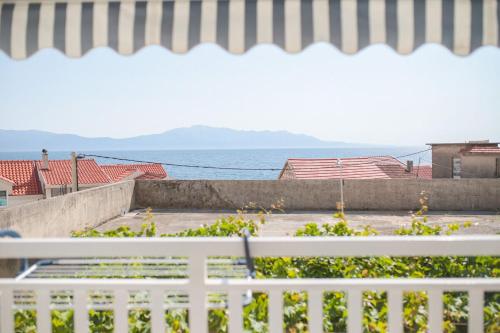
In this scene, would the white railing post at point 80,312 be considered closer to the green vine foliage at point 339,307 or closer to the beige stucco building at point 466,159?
the green vine foliage at point 339,307

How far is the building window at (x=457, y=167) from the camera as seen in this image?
18217mm

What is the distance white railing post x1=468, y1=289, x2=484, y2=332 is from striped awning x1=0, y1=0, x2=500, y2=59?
121 centimetres

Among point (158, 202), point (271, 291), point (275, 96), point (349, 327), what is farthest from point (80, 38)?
point (275, 96)

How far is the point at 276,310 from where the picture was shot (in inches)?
59.4

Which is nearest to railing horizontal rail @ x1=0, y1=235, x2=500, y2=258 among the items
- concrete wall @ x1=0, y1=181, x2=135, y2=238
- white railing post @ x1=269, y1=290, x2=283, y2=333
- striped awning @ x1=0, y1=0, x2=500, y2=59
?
white railing post @ x1=269, y1=290, x2=283, y2=333

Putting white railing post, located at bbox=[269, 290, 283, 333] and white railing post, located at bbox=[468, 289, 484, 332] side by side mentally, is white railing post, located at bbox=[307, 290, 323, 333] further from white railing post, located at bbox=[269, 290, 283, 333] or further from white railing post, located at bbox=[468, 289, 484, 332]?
white railing post, located at bbox=[468, 289, 484, 332]

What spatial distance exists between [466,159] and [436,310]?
1830cm

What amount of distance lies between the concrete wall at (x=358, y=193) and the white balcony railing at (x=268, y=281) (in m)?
9.74

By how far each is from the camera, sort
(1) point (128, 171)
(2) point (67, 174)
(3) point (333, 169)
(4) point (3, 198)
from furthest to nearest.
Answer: (1) point (128, 171), (2) point (67, 174), (4) point (3, 198), (3) point (333, 169)

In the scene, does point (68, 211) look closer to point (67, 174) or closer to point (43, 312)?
point (43, 312)

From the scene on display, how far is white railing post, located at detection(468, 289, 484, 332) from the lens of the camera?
151 cm

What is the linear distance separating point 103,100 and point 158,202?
325ft

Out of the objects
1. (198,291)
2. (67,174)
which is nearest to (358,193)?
(198,291)

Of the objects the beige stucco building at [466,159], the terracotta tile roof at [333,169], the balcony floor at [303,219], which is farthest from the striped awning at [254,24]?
the beige stucco building at [466,159]
